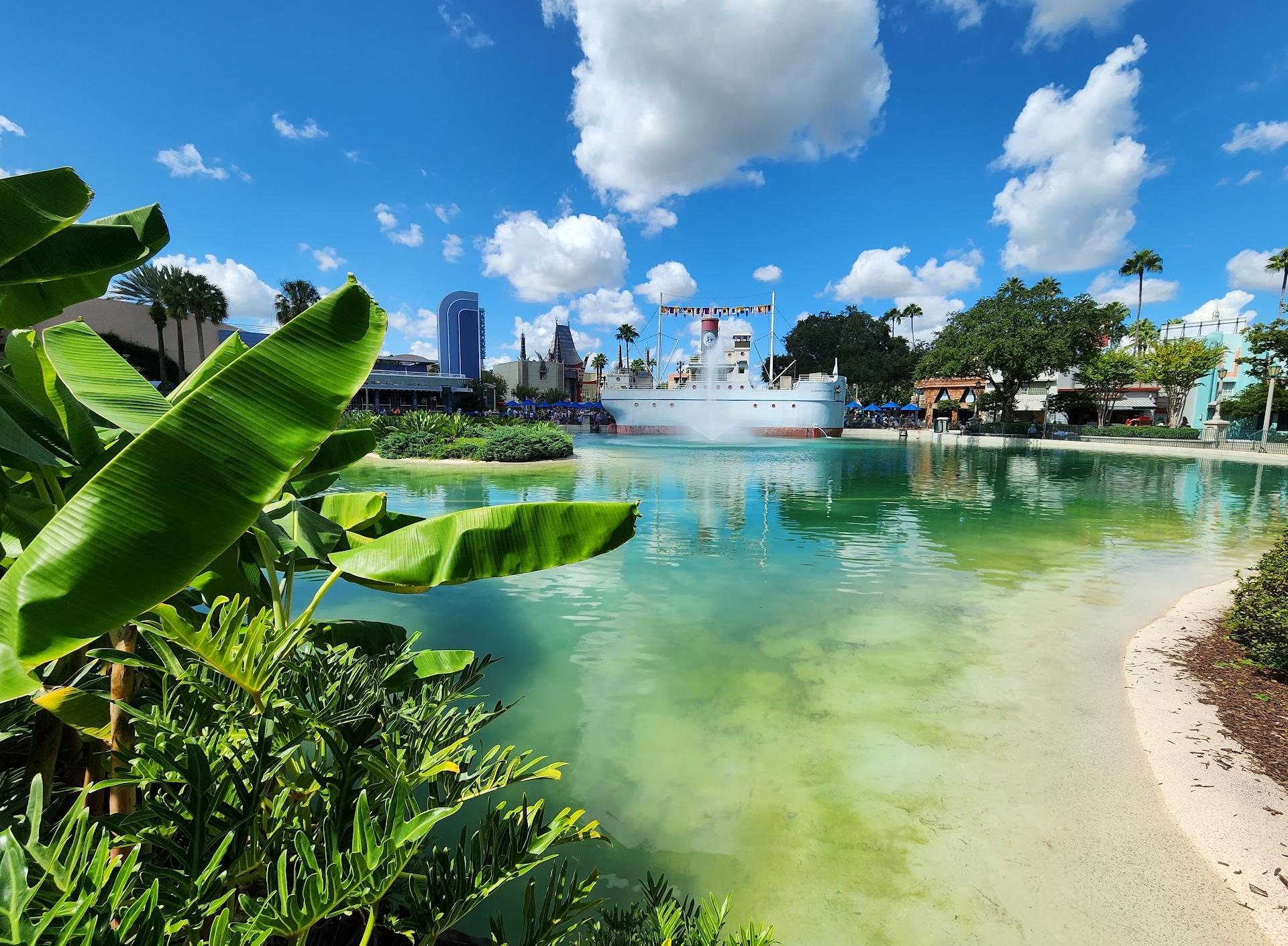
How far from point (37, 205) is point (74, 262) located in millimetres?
252

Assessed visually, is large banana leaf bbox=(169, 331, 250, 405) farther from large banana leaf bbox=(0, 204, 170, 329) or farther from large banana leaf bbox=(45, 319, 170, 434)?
large banana leaf bbox=(0, 204, 170, 329)

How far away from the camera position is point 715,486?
57.0ft

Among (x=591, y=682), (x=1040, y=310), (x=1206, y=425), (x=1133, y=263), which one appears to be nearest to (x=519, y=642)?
(x=591, y=682)

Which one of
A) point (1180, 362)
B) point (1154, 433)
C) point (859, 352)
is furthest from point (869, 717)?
point (859, 352)

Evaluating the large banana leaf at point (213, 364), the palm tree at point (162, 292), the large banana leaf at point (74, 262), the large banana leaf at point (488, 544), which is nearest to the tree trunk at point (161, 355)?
the palm tree at point (162, 292)

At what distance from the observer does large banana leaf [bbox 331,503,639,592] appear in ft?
5.47

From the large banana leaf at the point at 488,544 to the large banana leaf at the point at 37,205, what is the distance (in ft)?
3.46

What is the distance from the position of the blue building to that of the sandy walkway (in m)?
102

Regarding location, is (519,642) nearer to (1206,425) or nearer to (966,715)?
(966,715)

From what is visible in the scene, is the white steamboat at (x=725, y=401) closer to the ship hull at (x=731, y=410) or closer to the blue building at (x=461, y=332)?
the ship hull at (x=731, y=410)

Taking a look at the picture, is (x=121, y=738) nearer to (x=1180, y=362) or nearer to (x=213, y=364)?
(x=213, y=364)

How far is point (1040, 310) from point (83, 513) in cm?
4532

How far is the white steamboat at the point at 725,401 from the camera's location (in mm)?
47125

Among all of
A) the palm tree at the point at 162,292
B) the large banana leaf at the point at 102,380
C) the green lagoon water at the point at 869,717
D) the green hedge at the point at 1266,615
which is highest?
the palm tree at the point at 162,292
